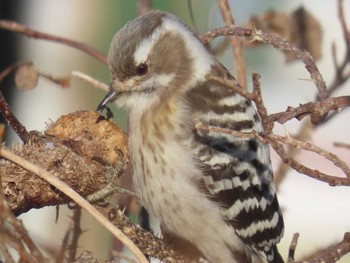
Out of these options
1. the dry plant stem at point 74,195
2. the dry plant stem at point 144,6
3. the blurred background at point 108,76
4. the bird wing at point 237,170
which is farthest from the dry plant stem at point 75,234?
the blurred background at point 108,76

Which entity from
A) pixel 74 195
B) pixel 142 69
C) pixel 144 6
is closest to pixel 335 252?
pixel 74 195

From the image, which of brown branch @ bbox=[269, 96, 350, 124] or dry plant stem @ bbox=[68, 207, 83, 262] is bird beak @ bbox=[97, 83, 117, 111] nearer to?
dry plant stem @ bbox=[68, 207, 83, 262]

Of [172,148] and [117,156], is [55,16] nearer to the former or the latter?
[172,148]

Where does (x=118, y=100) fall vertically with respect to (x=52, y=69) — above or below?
below

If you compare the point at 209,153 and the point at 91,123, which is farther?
the point at 209,153

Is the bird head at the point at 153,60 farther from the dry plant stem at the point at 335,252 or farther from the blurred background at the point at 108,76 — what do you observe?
the blurred background at the point at 108,76

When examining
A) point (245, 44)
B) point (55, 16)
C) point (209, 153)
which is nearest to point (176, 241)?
Result: point (209, 153)

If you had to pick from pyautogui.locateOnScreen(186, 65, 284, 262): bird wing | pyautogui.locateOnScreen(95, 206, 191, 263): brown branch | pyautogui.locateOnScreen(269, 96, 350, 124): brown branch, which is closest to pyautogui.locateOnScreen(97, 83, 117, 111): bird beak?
pyautogui.locateOnScreen(186, 65, 284, 262): bird wing
